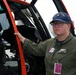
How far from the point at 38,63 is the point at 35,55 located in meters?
0.23

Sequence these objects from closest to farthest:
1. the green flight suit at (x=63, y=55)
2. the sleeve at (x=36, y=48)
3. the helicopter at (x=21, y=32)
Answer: the green flight suit at (x=63, y=55)
the helicopter at (x=21, y=32)
the sleeve at (x=36, y=48)

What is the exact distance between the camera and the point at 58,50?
346 centimetres

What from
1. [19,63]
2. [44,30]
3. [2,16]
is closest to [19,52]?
[19,63]

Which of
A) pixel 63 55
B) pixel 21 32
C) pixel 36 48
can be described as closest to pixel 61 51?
pixel 63 55

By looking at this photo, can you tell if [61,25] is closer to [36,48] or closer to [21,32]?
[36,48]

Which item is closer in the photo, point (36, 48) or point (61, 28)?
point (61, 28)

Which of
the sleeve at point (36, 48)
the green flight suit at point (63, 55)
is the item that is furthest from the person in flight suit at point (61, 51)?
the sleeve at point (36, 48)

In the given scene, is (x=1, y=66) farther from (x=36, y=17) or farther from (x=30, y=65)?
(x=36, y=17)

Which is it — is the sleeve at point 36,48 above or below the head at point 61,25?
below

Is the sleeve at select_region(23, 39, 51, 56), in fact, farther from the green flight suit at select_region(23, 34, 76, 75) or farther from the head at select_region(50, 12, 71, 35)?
the head at select_region(50, 12, 71, 35)

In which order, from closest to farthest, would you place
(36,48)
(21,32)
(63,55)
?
1. (63,55)
2. (36,48)
3. (21,32)

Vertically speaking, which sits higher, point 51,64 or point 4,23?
point 4,23

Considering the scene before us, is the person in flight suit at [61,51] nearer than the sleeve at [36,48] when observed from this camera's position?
Yes

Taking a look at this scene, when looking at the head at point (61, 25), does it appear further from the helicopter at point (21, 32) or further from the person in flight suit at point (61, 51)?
the helicopter at point (21, 32)
